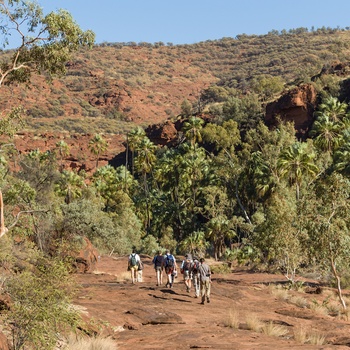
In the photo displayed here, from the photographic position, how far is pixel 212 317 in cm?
1700

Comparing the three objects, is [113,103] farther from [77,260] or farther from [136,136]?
[77,260]

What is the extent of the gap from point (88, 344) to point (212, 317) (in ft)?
21.6

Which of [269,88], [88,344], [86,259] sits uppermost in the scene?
[269,88]

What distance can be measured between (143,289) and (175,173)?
3978cm

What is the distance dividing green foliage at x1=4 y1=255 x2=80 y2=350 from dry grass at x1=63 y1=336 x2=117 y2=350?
0.31 m

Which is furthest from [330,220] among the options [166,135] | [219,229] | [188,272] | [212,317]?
[166,135]

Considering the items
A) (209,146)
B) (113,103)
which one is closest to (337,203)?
(209,146)

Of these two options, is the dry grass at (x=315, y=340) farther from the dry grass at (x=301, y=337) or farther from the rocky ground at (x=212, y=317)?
the dry grass at (x=301, y=337)

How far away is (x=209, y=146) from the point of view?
82.9 meters

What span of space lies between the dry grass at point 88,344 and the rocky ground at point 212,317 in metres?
0.99

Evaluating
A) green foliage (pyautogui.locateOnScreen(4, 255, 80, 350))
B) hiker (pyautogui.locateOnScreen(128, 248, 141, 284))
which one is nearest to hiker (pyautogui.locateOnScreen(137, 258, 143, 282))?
hiker (pyautogui.locateOnScreen(128, 248, 141, 284))

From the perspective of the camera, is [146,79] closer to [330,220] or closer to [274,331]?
[330,220]

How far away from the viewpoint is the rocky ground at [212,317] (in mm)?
13219

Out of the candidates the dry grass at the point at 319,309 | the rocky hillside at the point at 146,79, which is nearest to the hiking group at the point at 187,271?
the dry grass at the point at 319,309
